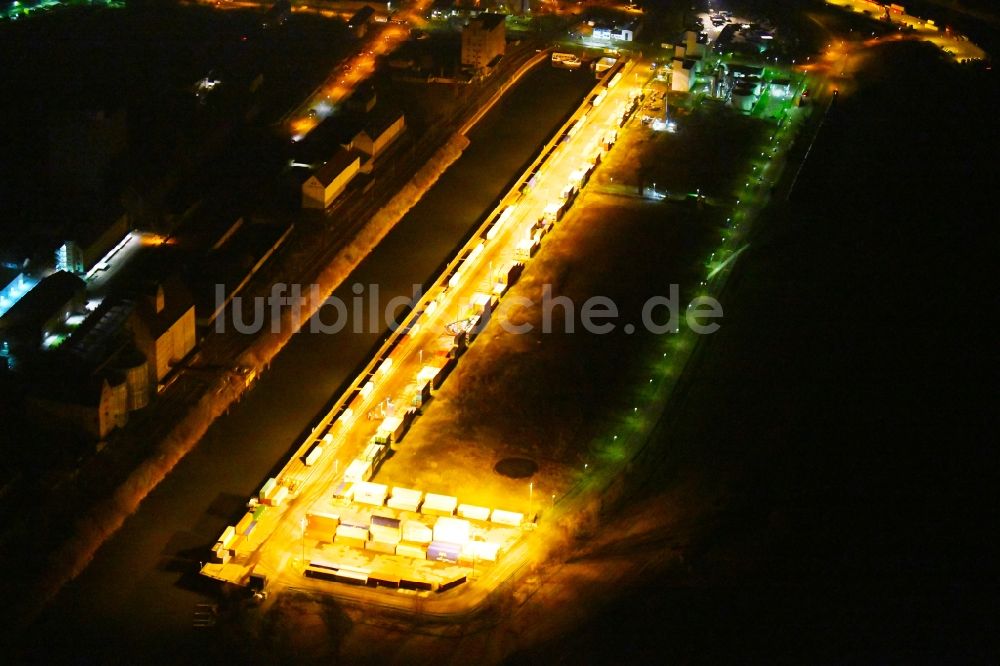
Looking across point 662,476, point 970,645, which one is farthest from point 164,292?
point 970,645

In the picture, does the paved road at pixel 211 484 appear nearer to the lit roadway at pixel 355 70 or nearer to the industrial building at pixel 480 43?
the lit roadway at pixel 355 70

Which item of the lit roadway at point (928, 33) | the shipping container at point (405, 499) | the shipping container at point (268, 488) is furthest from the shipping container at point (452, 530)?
the lit roadway at point (928, 33)

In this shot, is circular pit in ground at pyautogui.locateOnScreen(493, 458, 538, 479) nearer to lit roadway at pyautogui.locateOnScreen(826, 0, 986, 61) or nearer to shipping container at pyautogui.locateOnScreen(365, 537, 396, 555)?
shipping container at pyautogui.locateOnScreen(365, 537, 396, 555)

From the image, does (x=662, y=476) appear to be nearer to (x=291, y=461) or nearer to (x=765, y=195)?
(x=291, y=461)

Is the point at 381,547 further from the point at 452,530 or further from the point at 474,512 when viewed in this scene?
the point at 474,512

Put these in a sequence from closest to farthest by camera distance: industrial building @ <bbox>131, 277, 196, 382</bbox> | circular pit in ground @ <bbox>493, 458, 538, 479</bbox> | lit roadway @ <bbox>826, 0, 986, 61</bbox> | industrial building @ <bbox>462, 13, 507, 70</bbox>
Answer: circular pit in ground @ <bbox>493, 458, 538, 479</bbox> < industrial building @ <bbox>131, 277, 196, 382</bbox> < industrial building @ <bbox>462, 13, 507, 70</bbox> < lit roadway @ <bbox>826, 0, 986, 61</bbox>

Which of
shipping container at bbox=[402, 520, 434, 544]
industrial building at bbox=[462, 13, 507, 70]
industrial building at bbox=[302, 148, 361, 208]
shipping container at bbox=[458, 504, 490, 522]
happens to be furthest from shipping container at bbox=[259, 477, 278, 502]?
industrial building at bbox=[462, 13, 507, 70]
